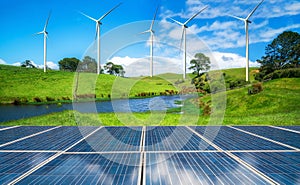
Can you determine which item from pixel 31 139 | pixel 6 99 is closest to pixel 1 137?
pixel 31 139

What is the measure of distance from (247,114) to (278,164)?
19450mm

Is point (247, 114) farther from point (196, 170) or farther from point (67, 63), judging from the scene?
point (67, 63)

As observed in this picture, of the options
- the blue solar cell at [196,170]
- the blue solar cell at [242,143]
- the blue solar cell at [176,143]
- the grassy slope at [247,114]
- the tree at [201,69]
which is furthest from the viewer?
the tree at [201,69]

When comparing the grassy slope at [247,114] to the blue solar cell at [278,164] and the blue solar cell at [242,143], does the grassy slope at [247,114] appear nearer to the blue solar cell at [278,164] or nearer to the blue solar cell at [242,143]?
the blue solar cell at [242,143]

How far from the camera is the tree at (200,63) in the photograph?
95.9 feet

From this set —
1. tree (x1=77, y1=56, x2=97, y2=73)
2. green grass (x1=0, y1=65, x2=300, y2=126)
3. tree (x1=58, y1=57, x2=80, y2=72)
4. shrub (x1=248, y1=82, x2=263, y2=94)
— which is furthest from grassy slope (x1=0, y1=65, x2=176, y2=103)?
tree (x1=58, y1=57, x2=80, y2=72)

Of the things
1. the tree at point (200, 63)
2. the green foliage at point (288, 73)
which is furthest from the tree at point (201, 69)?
the green foliage at point (288, 73)

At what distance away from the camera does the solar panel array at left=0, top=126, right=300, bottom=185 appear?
4102 mm

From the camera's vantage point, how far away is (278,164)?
4.96 meters

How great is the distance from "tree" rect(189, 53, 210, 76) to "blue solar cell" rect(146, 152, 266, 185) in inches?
950

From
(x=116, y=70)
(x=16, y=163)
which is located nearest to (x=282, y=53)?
(x=116, y=70)

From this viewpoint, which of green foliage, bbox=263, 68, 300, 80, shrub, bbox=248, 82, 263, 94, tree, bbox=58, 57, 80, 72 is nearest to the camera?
shrub, bbox=248, 82, 263, 94

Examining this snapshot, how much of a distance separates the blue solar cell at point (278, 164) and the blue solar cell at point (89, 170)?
267 centimetres

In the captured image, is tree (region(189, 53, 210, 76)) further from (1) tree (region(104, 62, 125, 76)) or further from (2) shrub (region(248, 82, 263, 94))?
(1) tree (region(104, 62, 125, 76))
